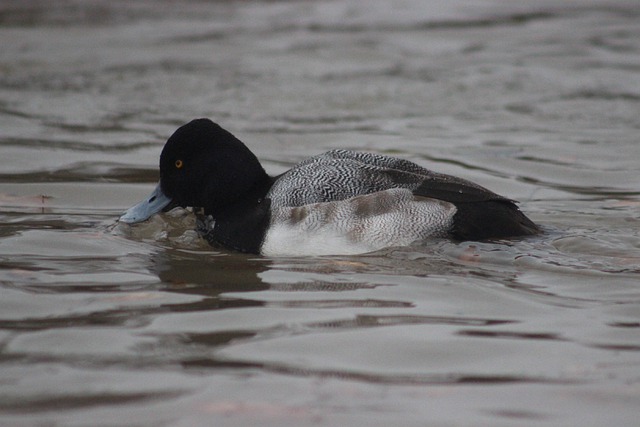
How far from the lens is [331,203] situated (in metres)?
5.86

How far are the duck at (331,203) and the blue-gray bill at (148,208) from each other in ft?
0.75

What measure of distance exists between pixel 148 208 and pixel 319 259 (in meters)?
1.23

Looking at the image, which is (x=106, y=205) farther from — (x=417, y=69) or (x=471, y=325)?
(x=417, y=69)

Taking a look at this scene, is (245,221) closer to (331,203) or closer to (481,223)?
(331,203)

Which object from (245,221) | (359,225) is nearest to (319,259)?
(359,225)

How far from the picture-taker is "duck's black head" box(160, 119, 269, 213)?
623 cm

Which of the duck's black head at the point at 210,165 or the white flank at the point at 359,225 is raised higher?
the duck's black head at the point at 210,165

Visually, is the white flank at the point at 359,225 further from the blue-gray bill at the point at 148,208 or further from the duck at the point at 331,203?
the blue-gray bill at the point at 148,208

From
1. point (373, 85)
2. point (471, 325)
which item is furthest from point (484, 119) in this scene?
point (471, 325)

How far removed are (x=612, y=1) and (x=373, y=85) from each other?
6950mm


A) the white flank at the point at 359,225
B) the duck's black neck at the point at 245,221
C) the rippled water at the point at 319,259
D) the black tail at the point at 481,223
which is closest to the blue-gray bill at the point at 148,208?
the rippled water at the point at 319,259

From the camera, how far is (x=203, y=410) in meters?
3.57

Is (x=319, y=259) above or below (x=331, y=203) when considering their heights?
below

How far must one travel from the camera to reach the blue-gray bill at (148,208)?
6.36 m
